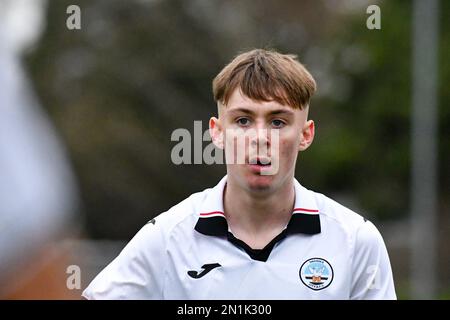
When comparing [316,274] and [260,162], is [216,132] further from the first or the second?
[316,274]

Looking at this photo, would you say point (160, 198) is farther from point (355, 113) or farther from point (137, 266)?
point (137, 266)

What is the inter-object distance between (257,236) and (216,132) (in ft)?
1.86

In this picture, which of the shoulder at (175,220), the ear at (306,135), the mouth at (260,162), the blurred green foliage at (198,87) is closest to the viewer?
the mouth at (260,162)

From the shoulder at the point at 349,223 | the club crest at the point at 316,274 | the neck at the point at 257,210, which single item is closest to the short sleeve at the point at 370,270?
the shoulder at the point at 349,223

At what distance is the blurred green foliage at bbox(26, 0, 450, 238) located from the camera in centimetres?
2900

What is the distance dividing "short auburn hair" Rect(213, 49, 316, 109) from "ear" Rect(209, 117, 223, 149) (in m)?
0.12

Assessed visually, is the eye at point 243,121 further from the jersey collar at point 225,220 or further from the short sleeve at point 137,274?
the short sleeve at point 137,274

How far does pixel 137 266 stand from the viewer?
16.7 feet

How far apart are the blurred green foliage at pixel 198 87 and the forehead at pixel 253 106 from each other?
23.1 metres

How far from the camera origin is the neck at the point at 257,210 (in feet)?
17.1

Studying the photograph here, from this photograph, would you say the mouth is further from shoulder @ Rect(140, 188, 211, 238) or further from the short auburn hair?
shoulder @ Rect(140, 188, 211, 238)

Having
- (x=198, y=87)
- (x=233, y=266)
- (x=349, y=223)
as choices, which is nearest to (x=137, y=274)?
(x=233, y=266)
